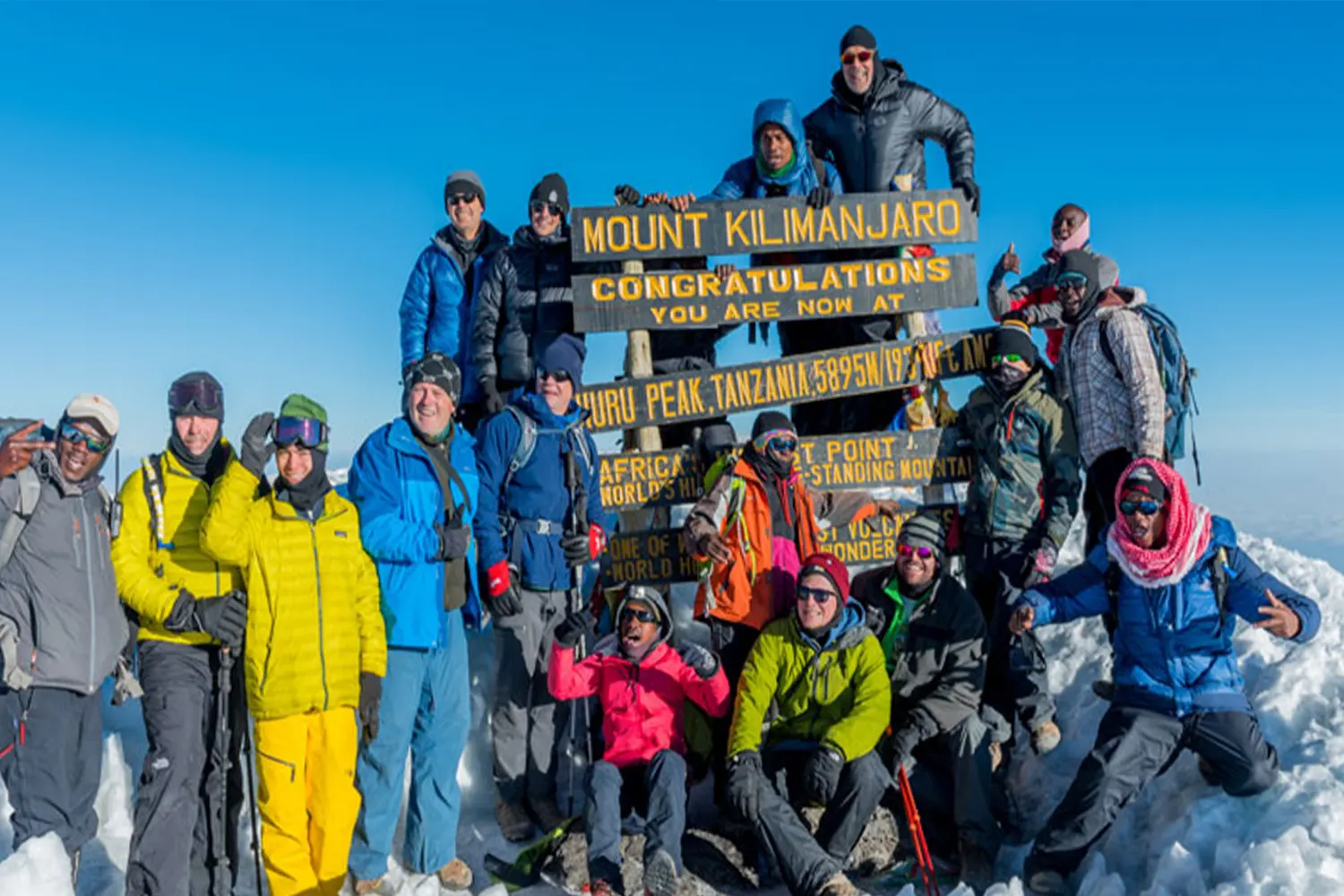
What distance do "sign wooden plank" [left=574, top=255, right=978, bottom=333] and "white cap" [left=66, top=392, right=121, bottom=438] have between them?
3.27 m

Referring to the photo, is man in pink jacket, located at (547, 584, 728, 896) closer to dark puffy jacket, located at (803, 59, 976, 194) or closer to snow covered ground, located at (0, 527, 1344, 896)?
snow covered ground, located at (0, 527, 1344, 896)

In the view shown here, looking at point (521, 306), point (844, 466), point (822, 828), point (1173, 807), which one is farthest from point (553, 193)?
point (1173, 807)

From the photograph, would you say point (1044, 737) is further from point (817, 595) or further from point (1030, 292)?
point (1030, 292)

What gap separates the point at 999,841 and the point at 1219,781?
4.15 ft

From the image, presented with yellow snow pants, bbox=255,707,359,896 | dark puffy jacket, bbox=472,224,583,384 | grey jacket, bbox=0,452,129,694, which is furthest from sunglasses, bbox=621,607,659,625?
grey jacket, bbox=0,452,129,694

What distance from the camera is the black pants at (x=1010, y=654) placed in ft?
23.3

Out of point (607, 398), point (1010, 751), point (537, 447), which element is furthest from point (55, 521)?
point (1010, 751)

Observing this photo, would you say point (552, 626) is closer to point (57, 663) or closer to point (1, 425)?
point (57, 663)

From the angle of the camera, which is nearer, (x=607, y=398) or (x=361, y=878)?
(x=361, y=878)

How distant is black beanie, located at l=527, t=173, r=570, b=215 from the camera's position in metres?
8.11

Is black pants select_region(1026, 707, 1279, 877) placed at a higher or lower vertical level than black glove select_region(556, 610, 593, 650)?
lower

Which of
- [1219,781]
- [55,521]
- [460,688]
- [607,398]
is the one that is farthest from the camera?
[607,398]

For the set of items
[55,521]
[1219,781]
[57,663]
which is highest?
[55,521]

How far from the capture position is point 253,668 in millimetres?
5461
